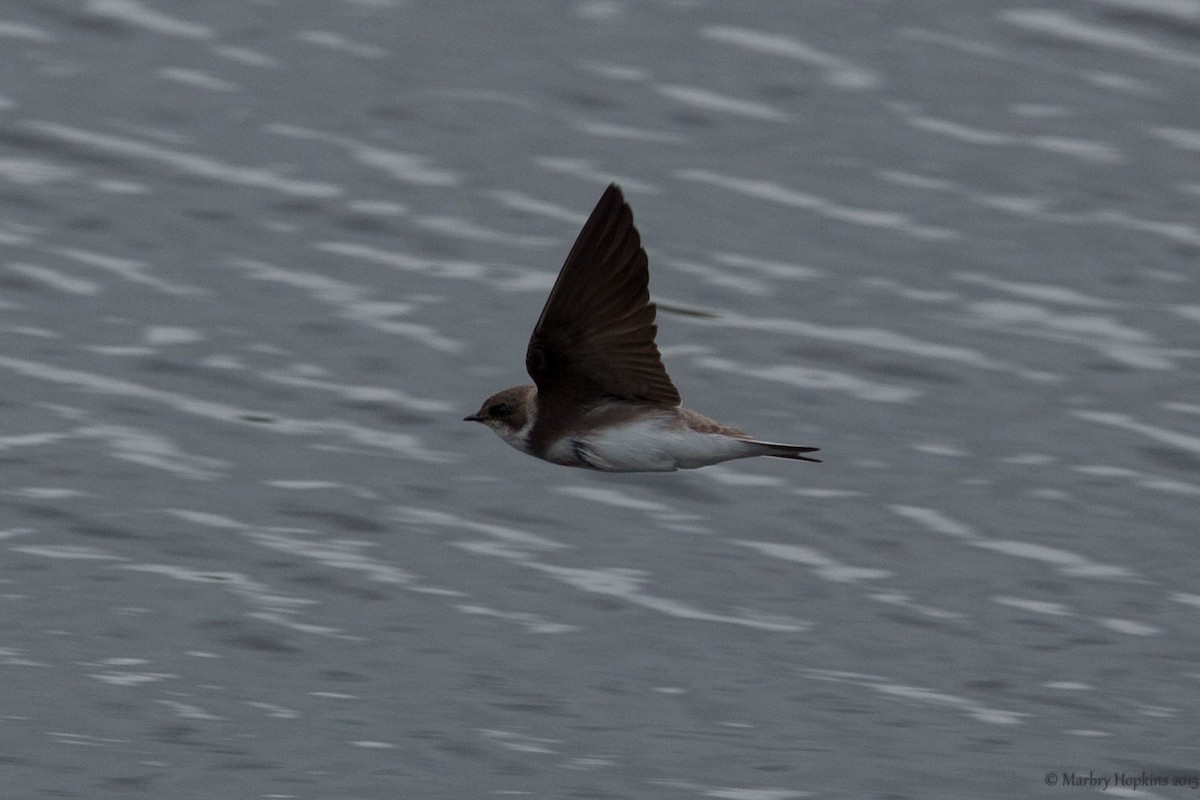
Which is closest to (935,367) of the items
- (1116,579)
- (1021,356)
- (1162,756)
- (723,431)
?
(1021,356)

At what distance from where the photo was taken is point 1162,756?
11820mm

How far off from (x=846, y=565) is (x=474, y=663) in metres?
2.13

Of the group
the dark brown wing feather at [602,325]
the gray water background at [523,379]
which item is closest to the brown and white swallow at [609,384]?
the dark brown wing feather at [602,325]

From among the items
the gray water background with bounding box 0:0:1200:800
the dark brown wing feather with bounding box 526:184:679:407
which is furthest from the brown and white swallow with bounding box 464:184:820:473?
the gray water background with bounding box 0:0:1200:800

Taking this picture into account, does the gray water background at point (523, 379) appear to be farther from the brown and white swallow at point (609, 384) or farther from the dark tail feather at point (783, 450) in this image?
the dark tail feather at point (783, 450)

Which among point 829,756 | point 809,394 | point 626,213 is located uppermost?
point 626,213

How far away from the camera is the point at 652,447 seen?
10.4m

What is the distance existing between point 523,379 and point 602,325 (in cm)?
494

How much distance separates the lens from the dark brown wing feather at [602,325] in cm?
997

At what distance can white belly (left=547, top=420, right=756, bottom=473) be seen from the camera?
1038 centimetres

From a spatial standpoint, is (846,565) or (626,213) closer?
(626,213)

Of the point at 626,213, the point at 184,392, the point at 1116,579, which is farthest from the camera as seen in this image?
the point at 184,392

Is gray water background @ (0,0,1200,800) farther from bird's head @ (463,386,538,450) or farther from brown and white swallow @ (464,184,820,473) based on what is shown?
brown and white swallow @ (464,184,820,473)

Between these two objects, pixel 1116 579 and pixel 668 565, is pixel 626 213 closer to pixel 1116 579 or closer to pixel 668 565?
pixel 668 565
